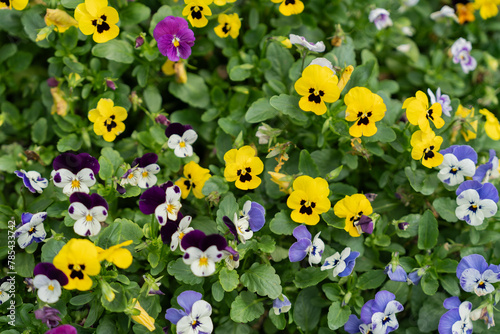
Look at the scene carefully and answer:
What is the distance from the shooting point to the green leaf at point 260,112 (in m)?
2.05

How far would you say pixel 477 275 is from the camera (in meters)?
1.82

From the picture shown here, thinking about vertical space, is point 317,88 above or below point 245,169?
above

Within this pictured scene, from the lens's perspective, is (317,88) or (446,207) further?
(446,207)

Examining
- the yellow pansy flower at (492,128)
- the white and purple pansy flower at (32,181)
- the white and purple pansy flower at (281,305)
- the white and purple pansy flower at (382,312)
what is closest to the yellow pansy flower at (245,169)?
the white and purple pansy flower at (281,305)

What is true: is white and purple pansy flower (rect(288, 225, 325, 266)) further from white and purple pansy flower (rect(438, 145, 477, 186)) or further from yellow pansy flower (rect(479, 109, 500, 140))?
yellow pansy flower (rect(479, 109, 500, 140))

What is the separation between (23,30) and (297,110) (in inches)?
59.5

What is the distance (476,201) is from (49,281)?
5.78ft

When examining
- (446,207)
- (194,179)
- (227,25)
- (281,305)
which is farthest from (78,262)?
(446,207)

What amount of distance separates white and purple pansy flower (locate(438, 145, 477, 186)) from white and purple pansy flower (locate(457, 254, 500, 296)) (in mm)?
359

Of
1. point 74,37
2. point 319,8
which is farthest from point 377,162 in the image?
point 74,37

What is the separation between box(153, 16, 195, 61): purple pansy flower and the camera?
6.48ft

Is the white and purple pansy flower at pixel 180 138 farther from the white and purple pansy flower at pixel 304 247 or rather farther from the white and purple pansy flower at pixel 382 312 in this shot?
the white and purple pansy flower at pixel 382 312

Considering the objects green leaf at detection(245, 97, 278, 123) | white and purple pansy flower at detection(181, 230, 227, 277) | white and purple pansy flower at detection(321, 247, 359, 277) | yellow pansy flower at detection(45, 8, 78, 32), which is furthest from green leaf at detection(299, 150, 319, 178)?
yellow pansy flower at detection(45, 8, 78, 32)

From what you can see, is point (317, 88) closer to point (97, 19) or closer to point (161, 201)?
point (161, 201)
